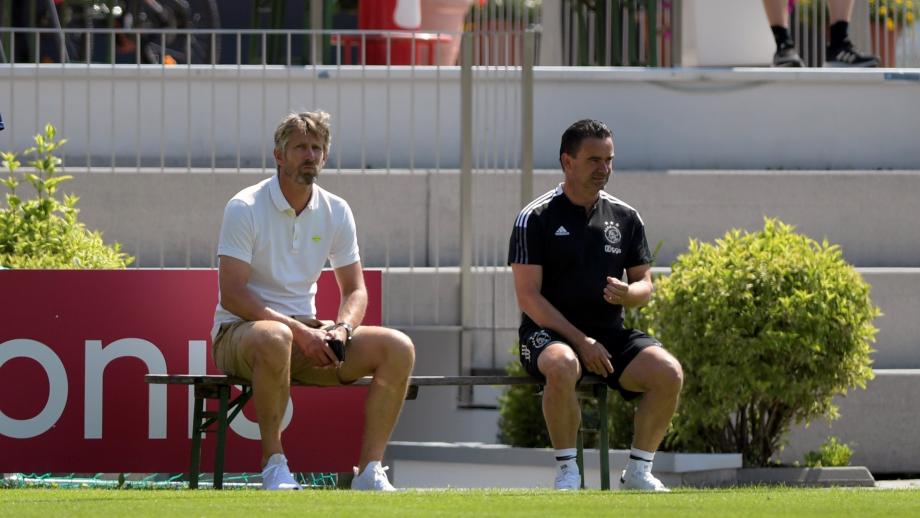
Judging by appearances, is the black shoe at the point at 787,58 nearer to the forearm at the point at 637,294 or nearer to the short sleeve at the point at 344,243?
the forearm at the point at 637,294

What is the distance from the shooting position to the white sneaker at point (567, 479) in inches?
285

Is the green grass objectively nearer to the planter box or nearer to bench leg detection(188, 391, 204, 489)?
bench leg detection(188, 391, 204, 489)

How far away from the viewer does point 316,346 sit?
727 cm

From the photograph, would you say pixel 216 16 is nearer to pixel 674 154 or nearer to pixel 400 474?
pixel 674 154

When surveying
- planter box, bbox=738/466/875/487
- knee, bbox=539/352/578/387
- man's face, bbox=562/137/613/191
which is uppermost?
man's face, bbox=562/137/613/191

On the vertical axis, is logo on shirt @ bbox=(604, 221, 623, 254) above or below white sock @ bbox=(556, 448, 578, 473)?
above

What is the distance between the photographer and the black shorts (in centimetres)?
750

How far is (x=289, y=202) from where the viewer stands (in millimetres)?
7570

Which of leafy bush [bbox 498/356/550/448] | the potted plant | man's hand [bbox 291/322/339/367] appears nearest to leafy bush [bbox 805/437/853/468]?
leafy bush [bbox 498/356/550/448]

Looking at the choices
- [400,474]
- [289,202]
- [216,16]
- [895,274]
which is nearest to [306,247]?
[289,202]

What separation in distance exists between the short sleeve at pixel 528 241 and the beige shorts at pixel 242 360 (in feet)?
2.75

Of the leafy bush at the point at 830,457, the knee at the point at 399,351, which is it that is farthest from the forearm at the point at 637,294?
the leafy bush at the point at 830,457

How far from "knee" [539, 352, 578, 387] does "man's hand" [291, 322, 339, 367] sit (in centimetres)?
83

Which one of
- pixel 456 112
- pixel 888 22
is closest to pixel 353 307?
pixel 456 112
